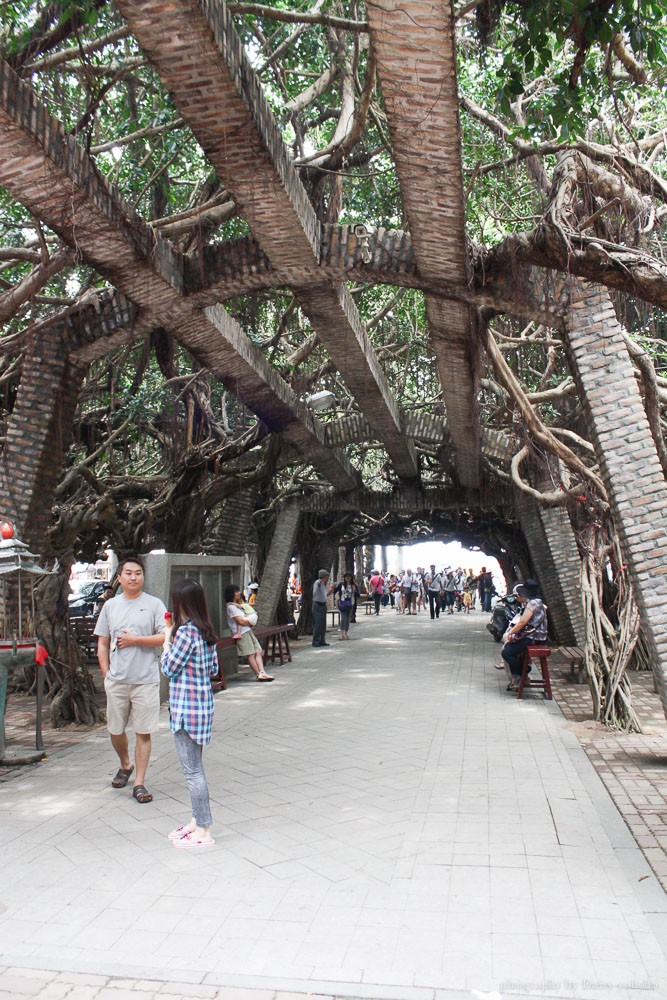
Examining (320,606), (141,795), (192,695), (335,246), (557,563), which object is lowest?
(141,795)

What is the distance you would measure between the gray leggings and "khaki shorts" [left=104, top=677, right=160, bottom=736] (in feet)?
3.34

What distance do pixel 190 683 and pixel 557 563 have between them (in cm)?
945

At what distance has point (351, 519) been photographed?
67.1ft

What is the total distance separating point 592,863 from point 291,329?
10499mm

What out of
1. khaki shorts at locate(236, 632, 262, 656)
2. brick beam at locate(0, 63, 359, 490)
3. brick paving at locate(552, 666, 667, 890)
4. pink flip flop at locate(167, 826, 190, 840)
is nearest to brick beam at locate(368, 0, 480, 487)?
brick beam at locate(0, 63, 359, 490)

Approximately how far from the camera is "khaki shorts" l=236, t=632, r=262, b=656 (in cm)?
1128

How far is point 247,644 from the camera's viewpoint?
1134 centimetres

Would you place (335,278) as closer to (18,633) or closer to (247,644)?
(18,633)

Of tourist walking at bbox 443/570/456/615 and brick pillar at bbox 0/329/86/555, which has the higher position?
brick pillar at bbox 0/329/86/555

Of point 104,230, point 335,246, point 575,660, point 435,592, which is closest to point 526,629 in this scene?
point 575,660

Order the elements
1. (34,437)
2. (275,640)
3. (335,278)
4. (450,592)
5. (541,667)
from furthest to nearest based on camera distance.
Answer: (450,592) → (275,640) → (541,667) → (34,437) → (335,278)

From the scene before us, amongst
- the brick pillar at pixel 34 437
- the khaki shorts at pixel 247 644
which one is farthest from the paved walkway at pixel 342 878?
the khaki shorts at pixel 247 644

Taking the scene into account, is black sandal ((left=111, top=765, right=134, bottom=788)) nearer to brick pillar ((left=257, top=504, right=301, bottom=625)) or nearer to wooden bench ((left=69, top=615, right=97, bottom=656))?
wooden bench ((left=69, top=615, right=97, bottom=656))

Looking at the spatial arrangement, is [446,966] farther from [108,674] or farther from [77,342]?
[77,342]
